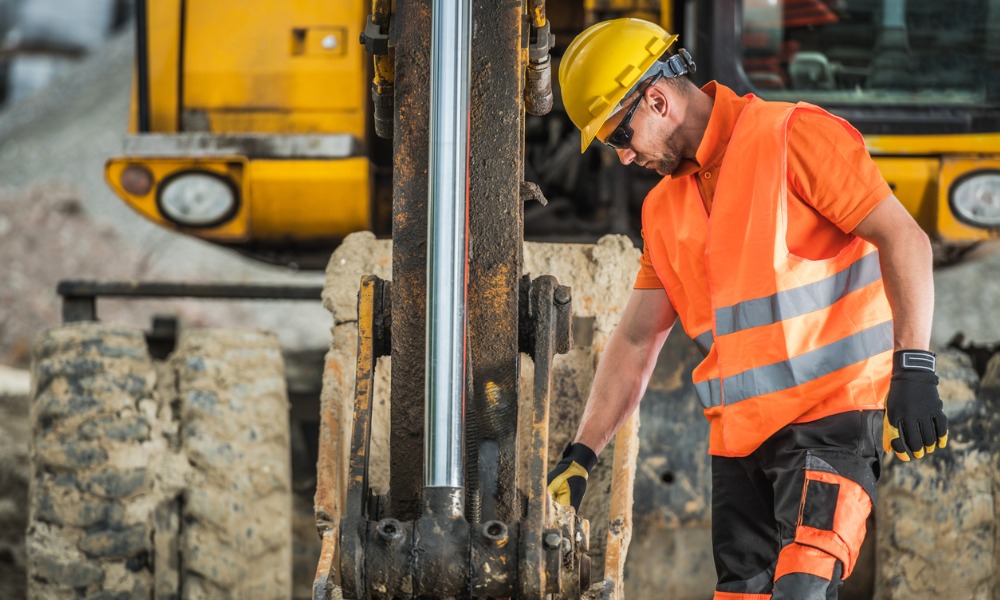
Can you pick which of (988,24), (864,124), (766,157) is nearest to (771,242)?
(766,157)

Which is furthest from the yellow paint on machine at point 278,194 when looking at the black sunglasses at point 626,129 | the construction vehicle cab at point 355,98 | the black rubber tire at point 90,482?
the black sunglasses at point 626,129

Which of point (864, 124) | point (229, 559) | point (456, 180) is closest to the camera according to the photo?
point (456, 180)

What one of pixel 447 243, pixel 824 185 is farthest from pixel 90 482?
pixel 824 185

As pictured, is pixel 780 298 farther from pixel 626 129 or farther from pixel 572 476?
pixel 572 476

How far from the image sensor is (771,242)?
2.46 m

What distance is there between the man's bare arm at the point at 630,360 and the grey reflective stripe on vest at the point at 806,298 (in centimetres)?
39

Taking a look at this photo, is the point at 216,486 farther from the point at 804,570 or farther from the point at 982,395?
the point at 982,395

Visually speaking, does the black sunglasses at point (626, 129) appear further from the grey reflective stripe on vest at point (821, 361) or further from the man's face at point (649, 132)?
the grey reflective stripe on vest at point (821, 361)

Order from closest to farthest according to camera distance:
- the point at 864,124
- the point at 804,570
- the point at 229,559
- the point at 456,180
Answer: the point at 456,180 → the point at 804,570 → the point at 229,559 → the point at 864,124

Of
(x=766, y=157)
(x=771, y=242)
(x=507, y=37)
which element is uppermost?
(x=507, y=37)

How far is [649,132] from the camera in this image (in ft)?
8.54

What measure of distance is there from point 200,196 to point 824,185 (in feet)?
6.71

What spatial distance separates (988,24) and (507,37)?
2.03 metres

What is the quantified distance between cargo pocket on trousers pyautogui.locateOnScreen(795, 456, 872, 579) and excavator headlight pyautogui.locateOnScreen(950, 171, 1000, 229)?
56.7 inches
